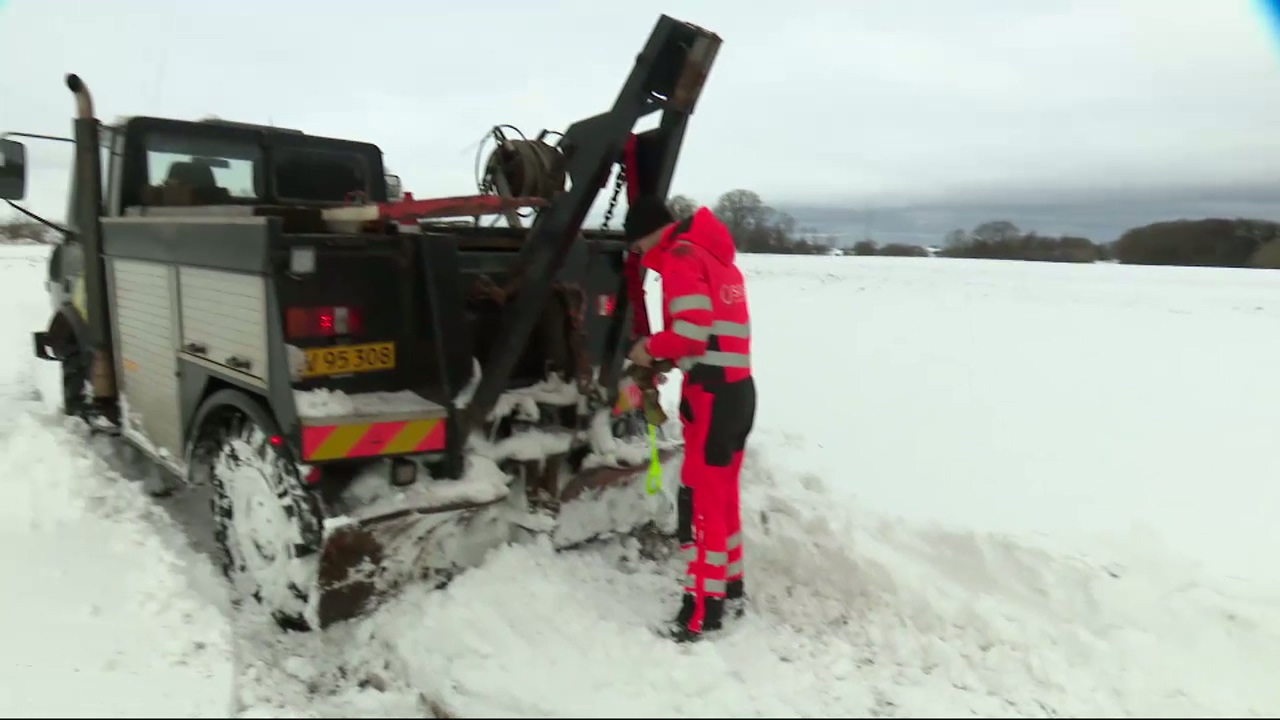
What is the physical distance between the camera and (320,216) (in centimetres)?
345

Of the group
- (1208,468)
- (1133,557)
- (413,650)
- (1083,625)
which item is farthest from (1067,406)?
(413,650)

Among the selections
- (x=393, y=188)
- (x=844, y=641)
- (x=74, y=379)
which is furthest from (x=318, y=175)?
(x=844, y=641)

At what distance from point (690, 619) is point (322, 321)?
1855 millimetres

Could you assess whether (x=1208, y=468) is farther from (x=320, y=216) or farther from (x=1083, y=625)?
(x=320, y=216)

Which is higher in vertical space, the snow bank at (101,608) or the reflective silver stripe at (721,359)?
the reflective silver stripe at (721,359)

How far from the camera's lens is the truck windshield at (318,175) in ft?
17.4

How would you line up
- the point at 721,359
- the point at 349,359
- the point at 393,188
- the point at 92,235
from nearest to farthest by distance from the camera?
the point at 349,359 < the point at 721,359 < the point at 92,235 < the point at 393,188

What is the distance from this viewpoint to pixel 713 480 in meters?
3.42

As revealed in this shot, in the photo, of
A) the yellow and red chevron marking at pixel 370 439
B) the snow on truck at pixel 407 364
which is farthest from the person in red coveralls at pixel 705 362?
the yellow and red chevron marking at pixel 370 439

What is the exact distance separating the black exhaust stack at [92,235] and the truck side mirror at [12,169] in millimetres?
310

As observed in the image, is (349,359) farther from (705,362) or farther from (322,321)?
(705,362)

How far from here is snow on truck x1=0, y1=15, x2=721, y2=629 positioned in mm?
3209

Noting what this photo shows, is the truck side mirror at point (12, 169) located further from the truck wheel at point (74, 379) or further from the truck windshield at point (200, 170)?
the truck wheel at point (74, 379)

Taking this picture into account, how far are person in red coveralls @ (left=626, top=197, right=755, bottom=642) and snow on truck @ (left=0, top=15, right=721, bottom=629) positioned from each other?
429 millimetres
